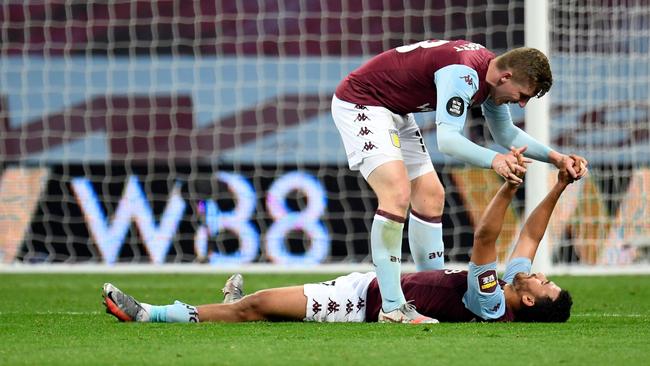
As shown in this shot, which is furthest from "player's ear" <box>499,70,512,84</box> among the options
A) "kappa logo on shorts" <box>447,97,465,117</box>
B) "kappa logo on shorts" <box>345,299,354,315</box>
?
"kappa logo on shorts" <box>345,299,354,315</box>

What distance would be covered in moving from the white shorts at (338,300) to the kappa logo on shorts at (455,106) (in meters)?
0.93

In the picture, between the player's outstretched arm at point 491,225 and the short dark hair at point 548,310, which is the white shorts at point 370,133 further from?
the short dark hair at point 548,310

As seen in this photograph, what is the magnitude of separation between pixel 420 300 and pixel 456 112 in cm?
91

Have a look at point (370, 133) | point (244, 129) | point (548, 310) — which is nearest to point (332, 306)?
point (370, 133)

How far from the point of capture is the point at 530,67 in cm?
530

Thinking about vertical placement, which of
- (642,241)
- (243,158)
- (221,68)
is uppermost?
(221,68)

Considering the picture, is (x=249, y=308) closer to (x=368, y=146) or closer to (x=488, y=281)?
(x=368, y=146)

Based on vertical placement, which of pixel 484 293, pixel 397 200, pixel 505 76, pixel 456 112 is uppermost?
pixel 505 76

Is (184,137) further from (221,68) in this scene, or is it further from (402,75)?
(402,75)

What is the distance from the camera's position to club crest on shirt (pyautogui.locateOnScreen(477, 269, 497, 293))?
5152mm

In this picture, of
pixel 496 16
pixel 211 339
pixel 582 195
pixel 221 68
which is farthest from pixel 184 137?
pixel 211 339

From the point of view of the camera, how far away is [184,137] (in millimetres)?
12203

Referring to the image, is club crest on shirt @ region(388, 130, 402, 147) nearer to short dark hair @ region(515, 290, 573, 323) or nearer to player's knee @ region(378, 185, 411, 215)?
player's knee @ region(378, 185, 411, 215)

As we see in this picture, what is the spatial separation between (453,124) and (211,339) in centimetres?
143
